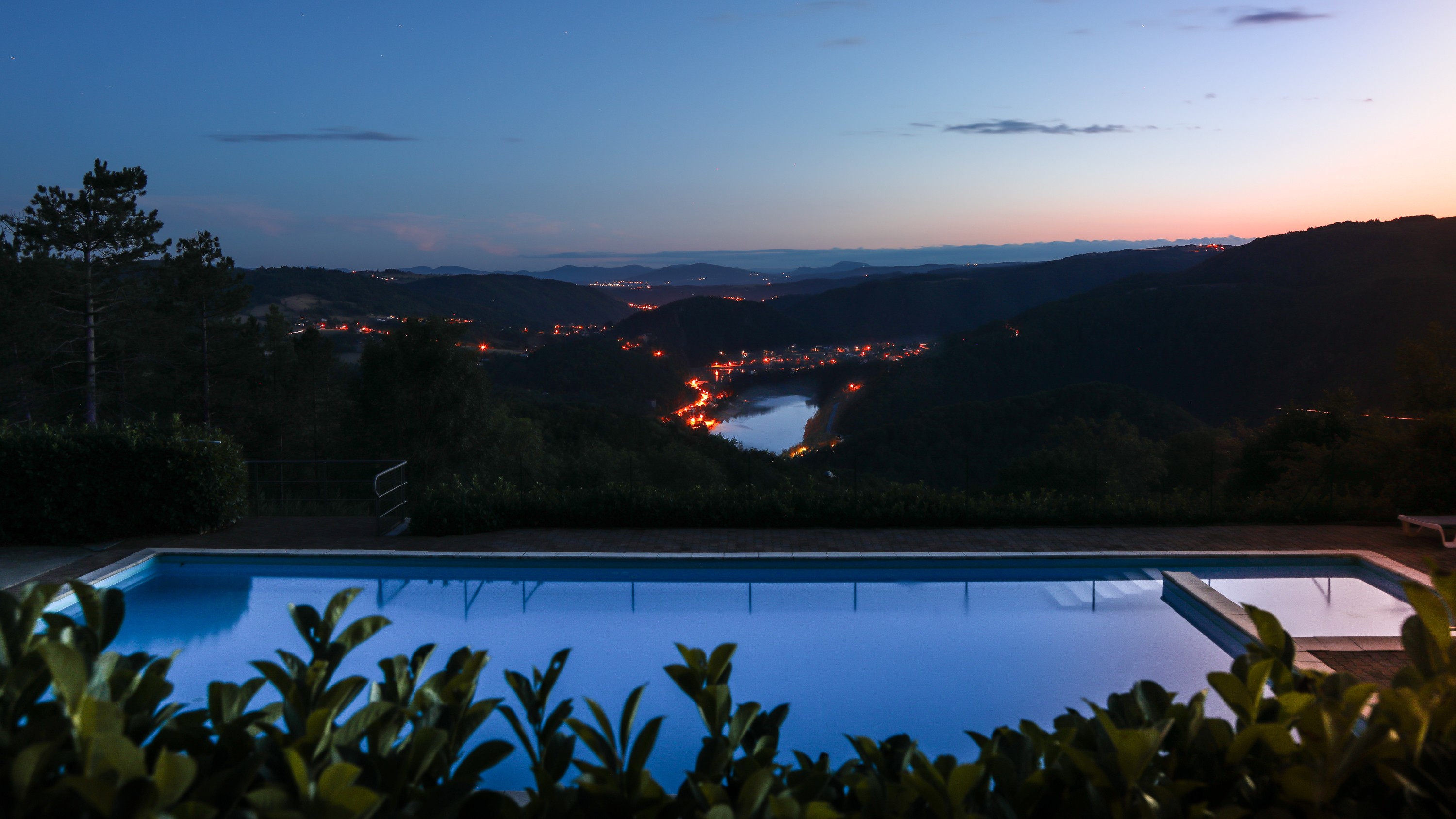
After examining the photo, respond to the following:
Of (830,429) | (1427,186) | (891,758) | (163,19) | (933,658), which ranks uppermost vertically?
(163,19)

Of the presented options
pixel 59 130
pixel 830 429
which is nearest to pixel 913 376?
pixel 830 429

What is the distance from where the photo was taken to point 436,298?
73.6 meters

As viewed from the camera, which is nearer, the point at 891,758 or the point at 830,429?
the point at 891,758

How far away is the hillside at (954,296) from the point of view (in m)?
86.6

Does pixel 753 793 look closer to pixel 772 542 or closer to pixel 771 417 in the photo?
pixel 772 542

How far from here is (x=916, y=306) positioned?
89062 millimetres

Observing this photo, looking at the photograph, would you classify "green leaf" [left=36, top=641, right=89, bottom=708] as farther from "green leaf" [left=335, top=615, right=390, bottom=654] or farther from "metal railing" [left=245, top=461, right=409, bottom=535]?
"metal railing" [left=245, top=461, right=409, bottom=535]

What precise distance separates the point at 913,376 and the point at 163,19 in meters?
46.5

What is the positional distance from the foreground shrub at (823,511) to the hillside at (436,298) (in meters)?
19.9

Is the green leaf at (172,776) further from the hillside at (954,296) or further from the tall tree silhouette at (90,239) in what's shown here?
the hillside at (954,296)

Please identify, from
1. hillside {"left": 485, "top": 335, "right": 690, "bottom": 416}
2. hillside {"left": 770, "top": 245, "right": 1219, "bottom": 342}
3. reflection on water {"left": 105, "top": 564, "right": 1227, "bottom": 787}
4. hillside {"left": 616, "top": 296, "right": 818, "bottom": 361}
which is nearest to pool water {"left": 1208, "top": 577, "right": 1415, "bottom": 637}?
reflection on water {"left": 105, "top": 564, "right": 1227, "bottom": 787}

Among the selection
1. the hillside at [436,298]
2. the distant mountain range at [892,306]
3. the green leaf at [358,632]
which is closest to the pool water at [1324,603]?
the green leaf at [358,632]

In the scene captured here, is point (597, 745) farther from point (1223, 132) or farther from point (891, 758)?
point (1223, 132)

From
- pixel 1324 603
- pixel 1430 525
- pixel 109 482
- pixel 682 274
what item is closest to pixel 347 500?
pixel 109 482
